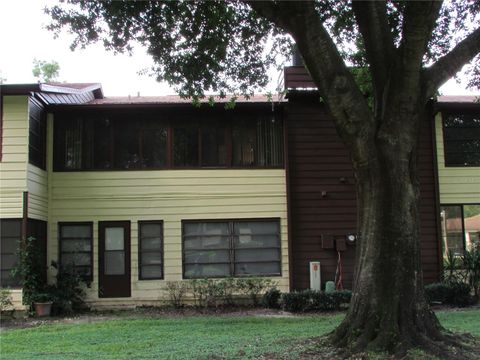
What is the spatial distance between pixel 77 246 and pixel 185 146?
12.3 feet

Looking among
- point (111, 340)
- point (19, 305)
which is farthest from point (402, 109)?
point (19, 305)

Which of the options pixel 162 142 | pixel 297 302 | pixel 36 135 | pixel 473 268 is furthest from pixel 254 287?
pixel 36 135

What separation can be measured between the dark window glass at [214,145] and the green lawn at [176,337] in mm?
4291

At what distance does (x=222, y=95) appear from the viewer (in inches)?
420

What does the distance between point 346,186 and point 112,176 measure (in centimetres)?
605

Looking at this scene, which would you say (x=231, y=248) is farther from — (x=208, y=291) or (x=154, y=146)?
(x=154, y=146)

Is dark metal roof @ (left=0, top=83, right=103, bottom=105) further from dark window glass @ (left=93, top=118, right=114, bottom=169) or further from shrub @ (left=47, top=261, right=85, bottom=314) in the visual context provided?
shrub @ (left=47, top=261, right=85, bottom=314)

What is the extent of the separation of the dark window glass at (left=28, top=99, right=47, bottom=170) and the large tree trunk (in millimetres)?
8817

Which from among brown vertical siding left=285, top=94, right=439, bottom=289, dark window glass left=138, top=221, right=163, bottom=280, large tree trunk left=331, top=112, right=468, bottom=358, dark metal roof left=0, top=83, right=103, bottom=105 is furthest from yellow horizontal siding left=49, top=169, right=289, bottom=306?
large tree trunk left=331, top=112, right=468, bottom=358

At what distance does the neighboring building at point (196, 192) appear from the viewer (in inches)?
552

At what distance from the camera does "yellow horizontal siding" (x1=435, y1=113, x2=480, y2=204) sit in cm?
1487

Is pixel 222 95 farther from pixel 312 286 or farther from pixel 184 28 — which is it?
pixel 312 286

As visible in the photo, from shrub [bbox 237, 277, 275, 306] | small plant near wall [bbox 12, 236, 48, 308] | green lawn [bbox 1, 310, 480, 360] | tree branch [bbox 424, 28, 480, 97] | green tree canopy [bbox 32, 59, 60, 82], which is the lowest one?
green lawn [bbox 1, 310, 480, 360]

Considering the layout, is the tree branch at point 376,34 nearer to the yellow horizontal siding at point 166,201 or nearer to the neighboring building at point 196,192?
the neighboring building at point 196,192
